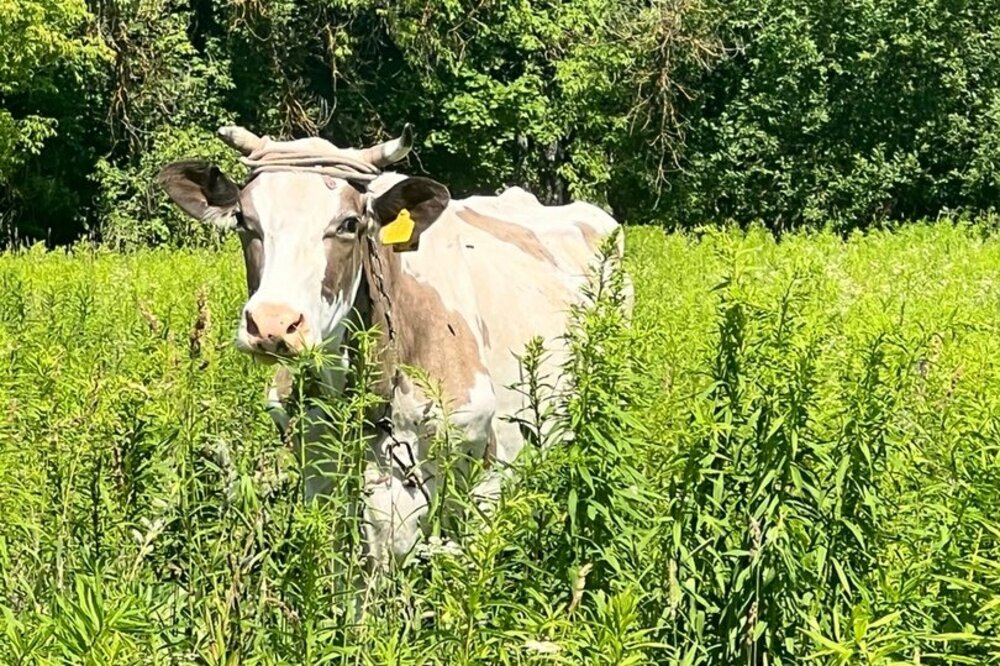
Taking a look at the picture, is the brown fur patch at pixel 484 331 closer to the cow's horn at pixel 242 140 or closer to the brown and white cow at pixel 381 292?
the brown and white cow at pixel 381 292

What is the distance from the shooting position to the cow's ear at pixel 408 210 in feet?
16.6

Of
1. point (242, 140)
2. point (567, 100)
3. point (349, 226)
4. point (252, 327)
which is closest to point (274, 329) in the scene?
point (252, 327)

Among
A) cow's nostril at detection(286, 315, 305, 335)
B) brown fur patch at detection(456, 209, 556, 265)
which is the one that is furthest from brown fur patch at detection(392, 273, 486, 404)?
brown fur patch at detection(456, 209, 556, 265)

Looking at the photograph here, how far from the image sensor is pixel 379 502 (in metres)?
4.83

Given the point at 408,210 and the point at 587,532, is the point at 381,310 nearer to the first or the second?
the point at 408,210

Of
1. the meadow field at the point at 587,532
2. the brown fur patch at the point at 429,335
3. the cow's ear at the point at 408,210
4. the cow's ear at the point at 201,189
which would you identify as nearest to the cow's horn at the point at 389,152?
the cow's ear at the point at 408,210

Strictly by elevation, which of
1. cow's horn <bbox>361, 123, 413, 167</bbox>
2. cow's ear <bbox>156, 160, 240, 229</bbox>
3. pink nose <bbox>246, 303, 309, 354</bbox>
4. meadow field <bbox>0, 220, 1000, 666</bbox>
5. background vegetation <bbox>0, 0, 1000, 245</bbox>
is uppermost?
background vegetation <bbox>0, 0, 1000, 245</bbox>

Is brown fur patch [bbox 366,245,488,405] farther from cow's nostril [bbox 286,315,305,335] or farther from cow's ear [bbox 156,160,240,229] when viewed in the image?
cow's nostril [bbox 286,315,305,335]

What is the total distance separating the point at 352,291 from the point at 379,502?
0.80 meters

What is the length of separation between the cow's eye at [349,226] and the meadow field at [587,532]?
888 millimetres

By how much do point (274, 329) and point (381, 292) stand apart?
91cm

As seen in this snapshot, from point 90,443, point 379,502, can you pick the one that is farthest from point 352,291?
point 90,443

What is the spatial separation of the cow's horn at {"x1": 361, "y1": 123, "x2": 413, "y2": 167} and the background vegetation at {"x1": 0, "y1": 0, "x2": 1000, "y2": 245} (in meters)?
21.6

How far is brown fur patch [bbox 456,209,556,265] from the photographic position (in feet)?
22.4
